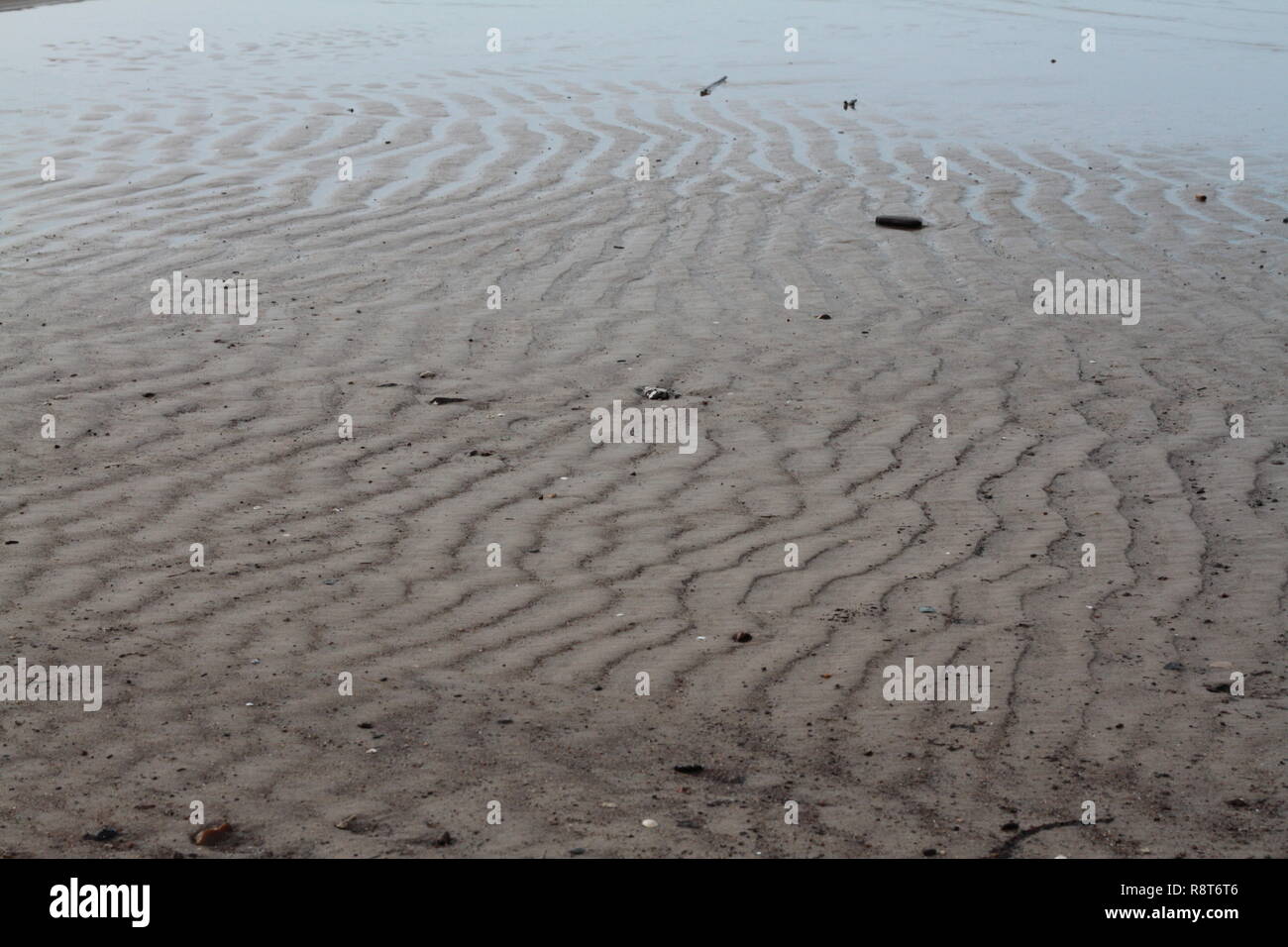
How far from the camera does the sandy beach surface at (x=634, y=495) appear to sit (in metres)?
3.65

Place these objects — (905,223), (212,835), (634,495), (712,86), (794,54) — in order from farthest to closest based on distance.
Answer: (794,54)
(712,86)
(905,223)
(634,495)
(212,835)

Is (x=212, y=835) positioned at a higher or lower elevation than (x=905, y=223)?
lower

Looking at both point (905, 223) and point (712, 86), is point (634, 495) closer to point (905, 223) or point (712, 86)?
point (905, 223)

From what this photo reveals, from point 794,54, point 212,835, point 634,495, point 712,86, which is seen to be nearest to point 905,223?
point 634,495

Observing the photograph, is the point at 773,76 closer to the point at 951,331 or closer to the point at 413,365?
the point at 951,331

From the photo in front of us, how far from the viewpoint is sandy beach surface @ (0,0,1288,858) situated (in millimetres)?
3648

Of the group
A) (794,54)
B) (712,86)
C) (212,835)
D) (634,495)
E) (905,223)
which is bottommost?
(212,835)

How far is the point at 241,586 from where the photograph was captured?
466 cm

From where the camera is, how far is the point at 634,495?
549 centimetres

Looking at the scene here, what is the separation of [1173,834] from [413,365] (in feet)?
14.1

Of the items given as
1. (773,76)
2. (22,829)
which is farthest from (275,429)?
(773,76)

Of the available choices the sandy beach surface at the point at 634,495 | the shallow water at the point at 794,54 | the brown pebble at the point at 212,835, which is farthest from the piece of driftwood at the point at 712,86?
the brown pebble at the point at 212,835

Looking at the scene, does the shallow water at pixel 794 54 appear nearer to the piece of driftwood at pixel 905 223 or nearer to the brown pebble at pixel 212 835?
the piece of driftwood at pixel 905 223
